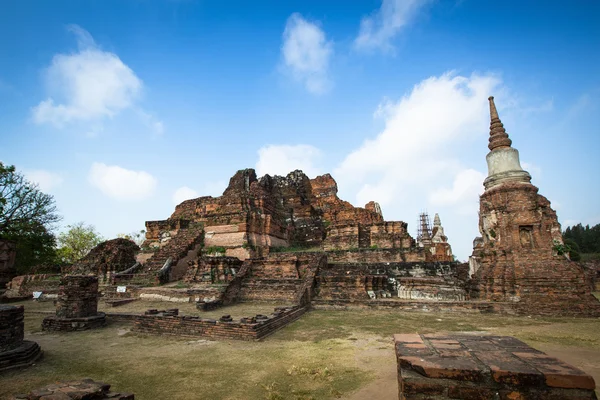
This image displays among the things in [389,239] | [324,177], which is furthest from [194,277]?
[324,177]

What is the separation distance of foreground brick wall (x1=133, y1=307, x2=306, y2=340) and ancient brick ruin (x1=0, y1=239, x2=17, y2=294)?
611 inches

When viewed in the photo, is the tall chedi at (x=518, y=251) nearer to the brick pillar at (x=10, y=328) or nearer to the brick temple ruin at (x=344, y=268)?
the brick temple ruin at (x=344, y=268)

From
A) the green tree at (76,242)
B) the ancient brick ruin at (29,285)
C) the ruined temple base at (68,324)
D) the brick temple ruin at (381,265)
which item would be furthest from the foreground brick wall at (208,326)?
the green tree at (76,242)

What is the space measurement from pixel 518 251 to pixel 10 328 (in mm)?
12770

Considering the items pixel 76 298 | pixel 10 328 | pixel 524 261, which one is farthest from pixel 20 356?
pixel 524 261

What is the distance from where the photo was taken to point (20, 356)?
544 centimetres

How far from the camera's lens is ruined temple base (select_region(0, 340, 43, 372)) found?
523 centimetres

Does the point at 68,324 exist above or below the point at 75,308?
below

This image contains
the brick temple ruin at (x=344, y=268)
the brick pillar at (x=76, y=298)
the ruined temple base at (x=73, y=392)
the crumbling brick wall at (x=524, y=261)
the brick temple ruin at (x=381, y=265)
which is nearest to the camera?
the ruined temple base at (x=73, y=392)

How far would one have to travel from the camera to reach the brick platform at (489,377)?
2291mm

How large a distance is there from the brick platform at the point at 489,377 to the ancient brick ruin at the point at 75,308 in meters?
8.71

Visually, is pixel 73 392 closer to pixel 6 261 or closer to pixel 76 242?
pixel 6 261

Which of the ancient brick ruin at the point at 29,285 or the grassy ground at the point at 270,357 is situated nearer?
the grassy ground at the point at 270,357

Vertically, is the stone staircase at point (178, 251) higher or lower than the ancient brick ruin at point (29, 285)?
higher
